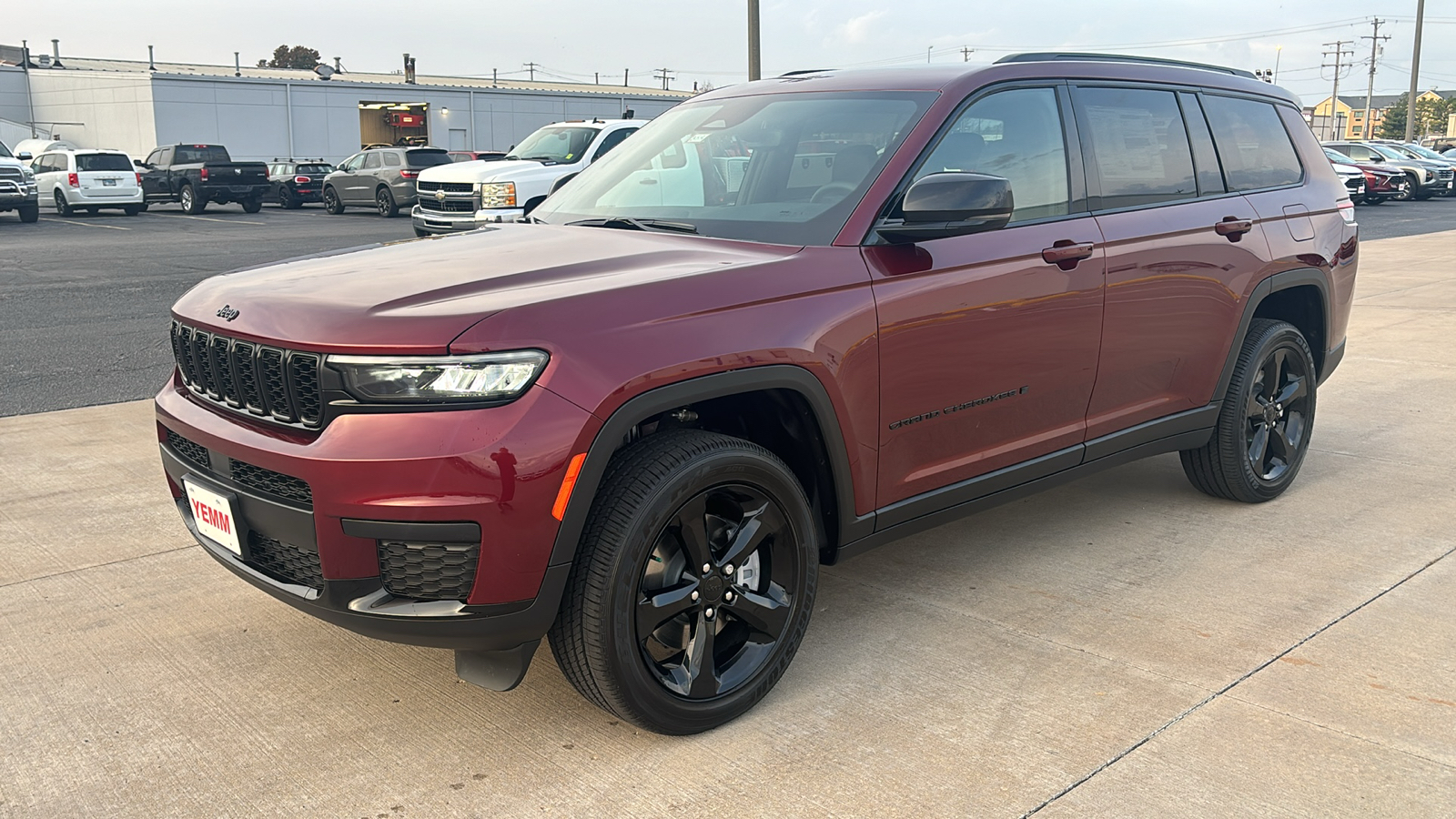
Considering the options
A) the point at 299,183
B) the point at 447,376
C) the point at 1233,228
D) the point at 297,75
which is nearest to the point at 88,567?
the point at 447,376

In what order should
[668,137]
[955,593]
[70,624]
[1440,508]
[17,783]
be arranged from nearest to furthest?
[17,783]
[70,624]
[955,593]
[668,137]
[1440,508]

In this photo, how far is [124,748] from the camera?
306cm

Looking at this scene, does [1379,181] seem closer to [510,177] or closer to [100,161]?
[510,177]

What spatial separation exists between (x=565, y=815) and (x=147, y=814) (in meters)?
0.97

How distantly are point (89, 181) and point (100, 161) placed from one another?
60cm

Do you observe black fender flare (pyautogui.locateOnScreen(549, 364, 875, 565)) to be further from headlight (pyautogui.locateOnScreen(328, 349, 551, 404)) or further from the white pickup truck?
the white pickup truck

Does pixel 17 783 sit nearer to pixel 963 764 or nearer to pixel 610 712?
pixel 610 712

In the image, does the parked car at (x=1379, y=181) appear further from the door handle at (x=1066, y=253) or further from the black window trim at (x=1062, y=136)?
the door handle at (x=1066, y=253)

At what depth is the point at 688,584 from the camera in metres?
3.09

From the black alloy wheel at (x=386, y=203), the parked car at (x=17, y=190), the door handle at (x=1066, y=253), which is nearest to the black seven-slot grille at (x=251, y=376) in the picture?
the door handle at (x=1066, y=253)

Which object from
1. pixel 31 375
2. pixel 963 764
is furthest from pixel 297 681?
pixel 31 375

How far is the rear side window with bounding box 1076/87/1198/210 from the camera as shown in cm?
428

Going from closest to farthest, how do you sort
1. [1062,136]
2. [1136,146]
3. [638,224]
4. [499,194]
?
1. [638,224]
2. [1062,136]
3. [1136,146]
4. [499,194]

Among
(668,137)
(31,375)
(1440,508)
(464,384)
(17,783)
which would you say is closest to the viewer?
(464,384)
